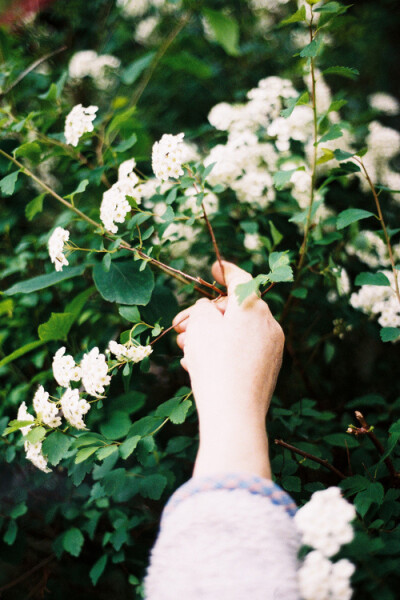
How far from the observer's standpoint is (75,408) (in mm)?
849

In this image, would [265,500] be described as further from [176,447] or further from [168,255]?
[168,255]

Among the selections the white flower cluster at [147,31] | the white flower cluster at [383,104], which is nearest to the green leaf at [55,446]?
the white flower cluster at [383,104]

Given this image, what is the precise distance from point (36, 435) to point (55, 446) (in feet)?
0.15

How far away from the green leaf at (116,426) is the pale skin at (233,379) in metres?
0.27

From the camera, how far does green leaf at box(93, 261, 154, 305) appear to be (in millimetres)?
991

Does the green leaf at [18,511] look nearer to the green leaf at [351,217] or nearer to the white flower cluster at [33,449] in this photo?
the white flower cluster at [33,449]

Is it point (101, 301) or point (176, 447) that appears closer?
point (176, 447)

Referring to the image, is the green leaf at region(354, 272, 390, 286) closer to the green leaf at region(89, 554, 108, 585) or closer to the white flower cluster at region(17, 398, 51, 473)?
the white flower cluster at region(17, 398, 51, 473)

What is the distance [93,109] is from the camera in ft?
3.47

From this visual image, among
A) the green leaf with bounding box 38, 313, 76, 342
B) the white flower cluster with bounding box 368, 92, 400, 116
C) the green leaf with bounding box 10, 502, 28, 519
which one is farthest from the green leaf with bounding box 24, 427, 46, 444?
the white flower cluster with bounding box 368, 92, 400, 116

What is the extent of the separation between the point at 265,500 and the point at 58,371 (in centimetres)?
49

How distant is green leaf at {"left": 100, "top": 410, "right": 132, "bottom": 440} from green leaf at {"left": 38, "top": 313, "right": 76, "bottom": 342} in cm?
24

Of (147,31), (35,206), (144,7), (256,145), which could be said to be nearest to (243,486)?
(35,206)

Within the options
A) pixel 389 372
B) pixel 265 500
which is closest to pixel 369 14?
pixel 389 372
